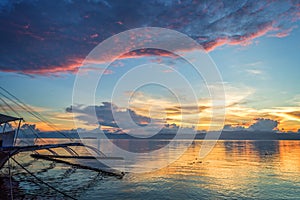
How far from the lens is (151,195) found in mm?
24438

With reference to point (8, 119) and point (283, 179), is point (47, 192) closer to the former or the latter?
point (8, 119)

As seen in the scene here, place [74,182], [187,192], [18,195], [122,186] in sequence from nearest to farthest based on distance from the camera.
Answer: [18,195], [187,192], [122,186], [74,182]

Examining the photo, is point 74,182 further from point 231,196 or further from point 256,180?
point 256,180

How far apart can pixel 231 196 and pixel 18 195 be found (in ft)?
76.8

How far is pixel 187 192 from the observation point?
2605cm

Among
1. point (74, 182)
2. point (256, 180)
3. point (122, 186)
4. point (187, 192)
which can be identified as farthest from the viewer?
point (256, 180)

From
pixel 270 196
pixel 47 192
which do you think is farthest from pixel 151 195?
pixel 270 196

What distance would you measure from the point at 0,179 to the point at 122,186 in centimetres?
1787

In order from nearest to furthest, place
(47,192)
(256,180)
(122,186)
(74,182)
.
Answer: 1. (47,192)
2. (122,186)
3. (74,182)
4. (256,180)

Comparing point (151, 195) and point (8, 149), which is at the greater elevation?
point (8, 149)

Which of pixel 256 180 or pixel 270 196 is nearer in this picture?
pixel 270 196

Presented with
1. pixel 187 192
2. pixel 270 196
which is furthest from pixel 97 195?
pixel 270 196

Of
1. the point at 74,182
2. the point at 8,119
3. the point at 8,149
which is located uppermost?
the point at 8,119

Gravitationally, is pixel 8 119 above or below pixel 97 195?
above
